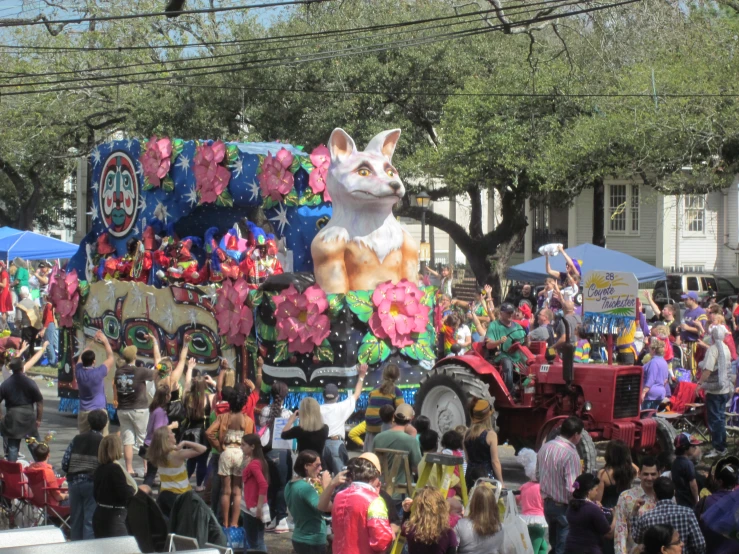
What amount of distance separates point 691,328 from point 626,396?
604 centimetres

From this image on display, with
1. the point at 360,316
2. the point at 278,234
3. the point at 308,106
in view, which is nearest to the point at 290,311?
the point at 360,316

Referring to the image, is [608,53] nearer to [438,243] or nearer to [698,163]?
[698,163]

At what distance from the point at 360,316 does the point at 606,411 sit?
3.51 metres

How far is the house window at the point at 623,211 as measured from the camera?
36438mm

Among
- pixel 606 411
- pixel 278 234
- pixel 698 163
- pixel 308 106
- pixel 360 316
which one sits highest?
pixel 308 106

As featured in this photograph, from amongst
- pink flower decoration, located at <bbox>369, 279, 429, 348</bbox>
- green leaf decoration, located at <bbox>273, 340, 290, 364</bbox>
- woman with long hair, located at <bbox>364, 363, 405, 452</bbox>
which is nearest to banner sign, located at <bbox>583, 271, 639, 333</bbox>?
pink flower decoration, located at <bbox>369, 279, 429, 348</bbox>

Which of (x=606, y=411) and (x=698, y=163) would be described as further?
(x=698, y=163)

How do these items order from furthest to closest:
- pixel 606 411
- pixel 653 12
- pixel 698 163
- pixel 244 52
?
1. pixel 244 52
2. pixel 653 12
3. pixel 698 163
4. pixel 606 411

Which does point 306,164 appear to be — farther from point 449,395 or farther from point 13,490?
point 13,490

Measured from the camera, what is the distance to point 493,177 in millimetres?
28594

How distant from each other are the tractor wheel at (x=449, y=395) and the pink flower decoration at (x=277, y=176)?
151 inches

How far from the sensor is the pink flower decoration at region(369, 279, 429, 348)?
44.6ft

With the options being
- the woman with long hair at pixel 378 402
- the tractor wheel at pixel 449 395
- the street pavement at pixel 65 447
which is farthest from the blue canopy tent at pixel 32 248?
the woman with long hair at pixel 378 402

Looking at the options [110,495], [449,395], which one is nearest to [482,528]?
[110,495]
